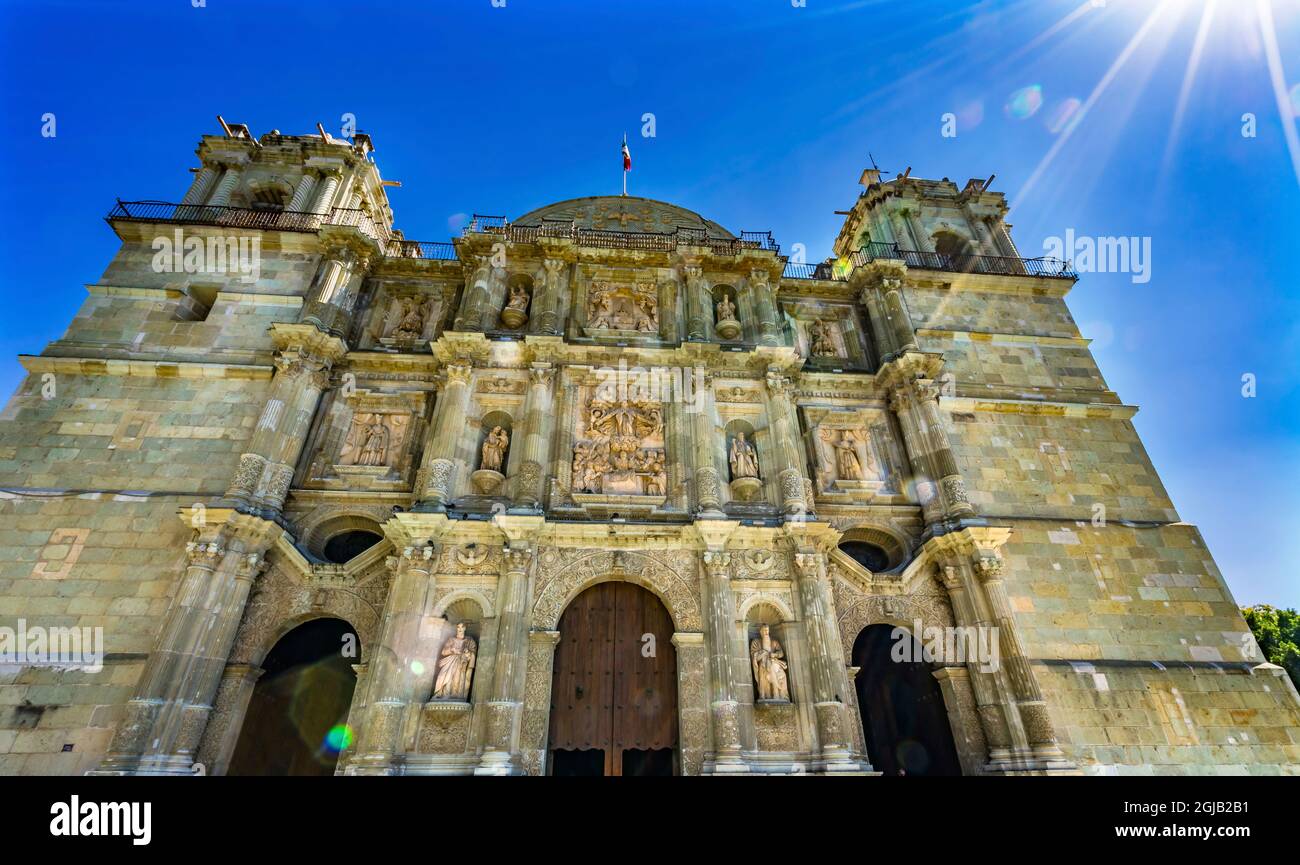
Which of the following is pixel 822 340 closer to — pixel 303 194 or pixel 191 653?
pixel 191 653

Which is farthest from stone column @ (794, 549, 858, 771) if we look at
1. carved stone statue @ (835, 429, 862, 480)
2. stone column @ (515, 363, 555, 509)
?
stone column @ (515, 363, 555, 509)

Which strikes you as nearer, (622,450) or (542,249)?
(622,450)

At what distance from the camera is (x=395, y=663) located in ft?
35.9

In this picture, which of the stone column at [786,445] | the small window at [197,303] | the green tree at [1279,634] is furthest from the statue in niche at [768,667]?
the green tree at [1279,634]

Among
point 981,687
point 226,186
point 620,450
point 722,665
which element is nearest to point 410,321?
point 620,450

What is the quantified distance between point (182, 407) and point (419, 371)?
5.90 meters

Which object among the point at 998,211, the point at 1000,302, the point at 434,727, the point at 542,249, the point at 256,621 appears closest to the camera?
the point at 434,727

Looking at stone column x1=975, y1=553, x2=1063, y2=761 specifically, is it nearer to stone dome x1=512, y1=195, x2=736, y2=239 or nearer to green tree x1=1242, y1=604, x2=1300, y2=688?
stone dome x1=512, y1=195, x2=736, y2=239

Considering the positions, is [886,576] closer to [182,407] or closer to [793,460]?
[793,460]

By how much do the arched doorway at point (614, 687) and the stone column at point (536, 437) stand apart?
8.76 ft

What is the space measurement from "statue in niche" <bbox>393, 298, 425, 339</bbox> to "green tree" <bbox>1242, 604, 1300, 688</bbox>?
35.2 meters

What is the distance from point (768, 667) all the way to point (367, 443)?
11425mm
